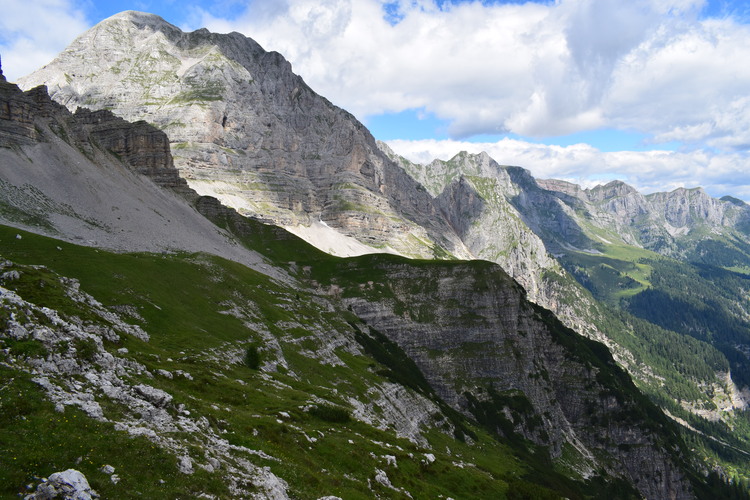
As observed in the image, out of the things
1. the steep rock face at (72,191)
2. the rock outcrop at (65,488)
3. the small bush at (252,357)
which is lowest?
the small bush at (252,357)

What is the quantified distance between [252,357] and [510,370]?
103m

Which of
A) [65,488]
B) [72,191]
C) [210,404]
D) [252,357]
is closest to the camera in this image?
[65,488]

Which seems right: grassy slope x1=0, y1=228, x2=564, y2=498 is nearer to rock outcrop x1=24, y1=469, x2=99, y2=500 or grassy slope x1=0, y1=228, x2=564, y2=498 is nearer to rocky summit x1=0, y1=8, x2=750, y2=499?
rocky summit x1=0, y1=8, x2=750, y2=499

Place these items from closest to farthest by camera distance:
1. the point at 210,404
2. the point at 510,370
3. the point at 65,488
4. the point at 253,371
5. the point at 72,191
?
the point at 65,488 < the point at 210,404 < the point at 253,371 < the point at 72,191 < the point at 510,370

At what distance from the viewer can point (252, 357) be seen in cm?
7906

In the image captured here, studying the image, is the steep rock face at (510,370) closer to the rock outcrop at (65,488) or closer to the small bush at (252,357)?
the small bush at (252,357)

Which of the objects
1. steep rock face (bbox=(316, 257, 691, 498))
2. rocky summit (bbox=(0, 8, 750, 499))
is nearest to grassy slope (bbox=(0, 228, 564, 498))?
rocky summit (bbox=(0, 8, 750, 499))

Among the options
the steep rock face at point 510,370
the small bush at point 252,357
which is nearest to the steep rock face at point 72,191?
the small bush at point 252,357

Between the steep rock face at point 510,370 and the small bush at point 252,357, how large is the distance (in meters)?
81.7

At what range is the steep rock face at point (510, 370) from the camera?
486 feet

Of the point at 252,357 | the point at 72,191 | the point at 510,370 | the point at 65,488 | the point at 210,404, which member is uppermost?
the point at 72,191

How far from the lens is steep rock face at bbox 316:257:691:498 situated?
148 meters

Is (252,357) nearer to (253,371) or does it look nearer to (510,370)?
(253,371)

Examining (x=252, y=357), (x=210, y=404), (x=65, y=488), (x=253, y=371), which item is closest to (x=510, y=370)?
(x=252, y=357)
